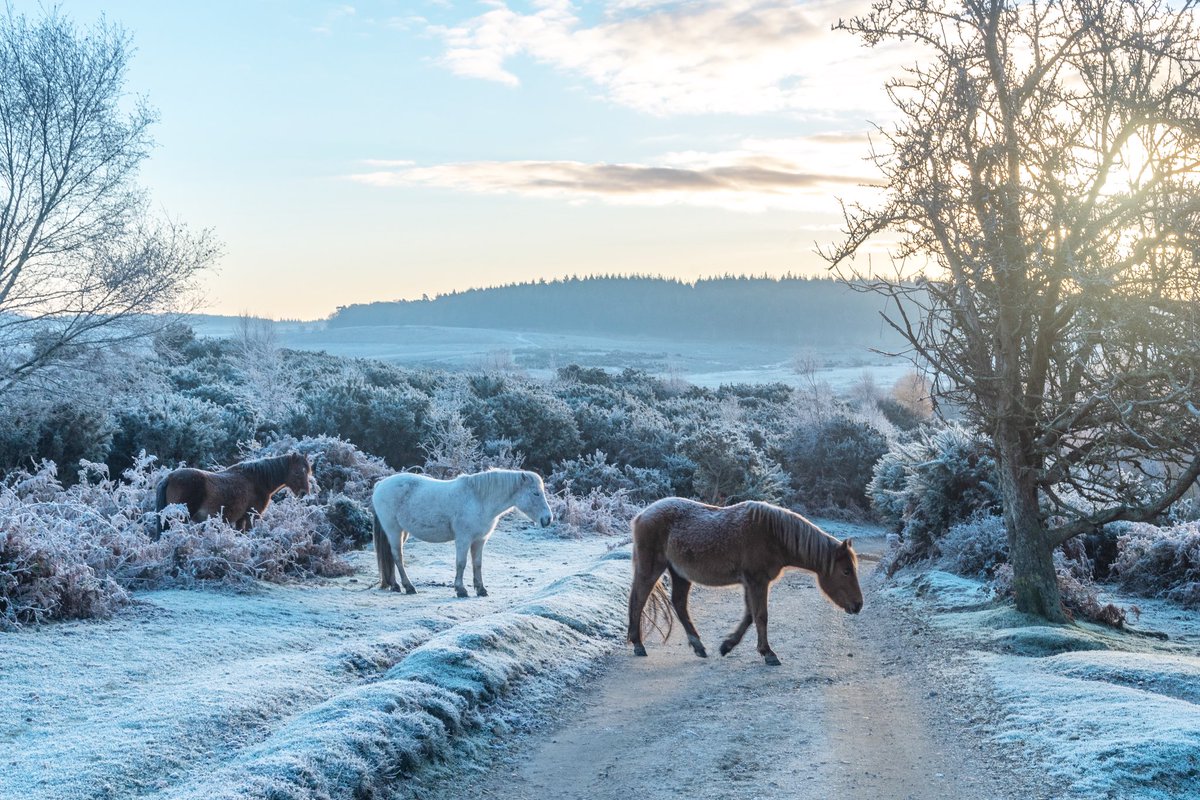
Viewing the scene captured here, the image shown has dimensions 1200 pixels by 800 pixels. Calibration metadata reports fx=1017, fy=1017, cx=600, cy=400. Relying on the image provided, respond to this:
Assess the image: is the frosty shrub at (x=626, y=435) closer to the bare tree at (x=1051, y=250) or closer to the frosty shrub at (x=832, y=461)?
the frosty shrub at (x=832, y=461)

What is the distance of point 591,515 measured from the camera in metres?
21.5

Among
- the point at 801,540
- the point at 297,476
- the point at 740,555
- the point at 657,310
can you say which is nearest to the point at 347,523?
the point at 297,476

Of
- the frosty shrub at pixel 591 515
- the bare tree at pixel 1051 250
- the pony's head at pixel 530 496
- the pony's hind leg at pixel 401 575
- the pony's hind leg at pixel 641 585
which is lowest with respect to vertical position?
the frosty shrub at pixel 591 515

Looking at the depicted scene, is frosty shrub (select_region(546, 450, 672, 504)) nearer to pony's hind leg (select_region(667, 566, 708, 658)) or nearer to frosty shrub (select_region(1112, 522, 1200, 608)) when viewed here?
frosty shrub (select_region(1112, 522, 1200, 608))

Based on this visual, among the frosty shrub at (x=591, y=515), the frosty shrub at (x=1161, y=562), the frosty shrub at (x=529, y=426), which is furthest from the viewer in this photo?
the frosty shrub at (x=529, y=426)

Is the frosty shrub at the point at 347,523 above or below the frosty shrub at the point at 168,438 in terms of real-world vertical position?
below

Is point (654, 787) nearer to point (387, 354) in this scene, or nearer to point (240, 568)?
point (240, 568)

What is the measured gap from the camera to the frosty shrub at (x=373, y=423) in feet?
80.1

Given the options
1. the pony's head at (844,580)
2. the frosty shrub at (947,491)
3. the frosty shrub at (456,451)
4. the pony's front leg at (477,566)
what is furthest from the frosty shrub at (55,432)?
the frosty shrub at (947,491)

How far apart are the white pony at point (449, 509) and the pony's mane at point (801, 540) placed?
3900mm

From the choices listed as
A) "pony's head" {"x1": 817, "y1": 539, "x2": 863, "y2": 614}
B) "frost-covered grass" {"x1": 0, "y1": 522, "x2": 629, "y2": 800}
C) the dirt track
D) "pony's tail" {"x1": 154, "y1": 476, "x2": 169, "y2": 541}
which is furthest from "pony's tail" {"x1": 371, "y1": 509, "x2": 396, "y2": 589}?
"pony's head" {"x1": 817, "y1": 539, "x2": 863, "y2": 614}

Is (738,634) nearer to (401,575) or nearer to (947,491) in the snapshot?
(401,575)

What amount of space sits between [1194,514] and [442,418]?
16221 mm

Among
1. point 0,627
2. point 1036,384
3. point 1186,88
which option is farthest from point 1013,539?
point 0,627
